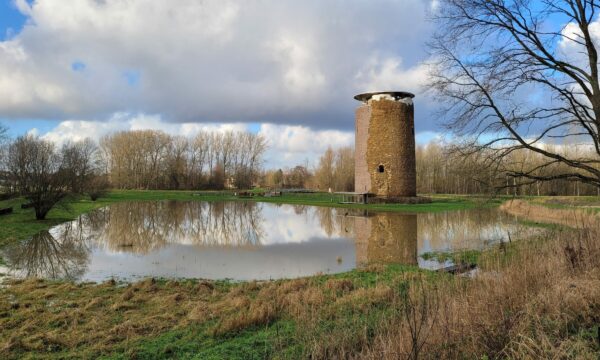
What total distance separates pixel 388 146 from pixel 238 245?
1946cm

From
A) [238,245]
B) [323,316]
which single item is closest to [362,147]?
[238,245]

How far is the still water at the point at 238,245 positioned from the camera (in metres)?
10.3

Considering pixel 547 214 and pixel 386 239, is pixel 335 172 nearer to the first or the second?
pixel 547 214

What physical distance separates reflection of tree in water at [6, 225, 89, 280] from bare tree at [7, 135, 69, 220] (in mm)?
5104

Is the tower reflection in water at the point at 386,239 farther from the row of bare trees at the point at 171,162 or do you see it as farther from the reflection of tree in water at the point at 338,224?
the row of bare trees at the point at 171,162

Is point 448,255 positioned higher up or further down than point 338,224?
further down

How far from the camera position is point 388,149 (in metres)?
31.2

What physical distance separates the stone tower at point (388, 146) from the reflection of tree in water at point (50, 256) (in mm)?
20333

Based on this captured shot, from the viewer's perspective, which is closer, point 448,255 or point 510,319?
point 510,319

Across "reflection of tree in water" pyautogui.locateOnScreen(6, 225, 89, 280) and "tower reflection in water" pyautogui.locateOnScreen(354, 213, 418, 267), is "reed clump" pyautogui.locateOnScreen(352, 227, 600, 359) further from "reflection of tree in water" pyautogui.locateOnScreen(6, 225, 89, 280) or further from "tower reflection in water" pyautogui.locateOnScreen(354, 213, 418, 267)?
"reflection of tree in water" pyautogui.locateOnScreen(6, 225, 89, 280)

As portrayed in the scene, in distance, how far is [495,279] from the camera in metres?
5.96

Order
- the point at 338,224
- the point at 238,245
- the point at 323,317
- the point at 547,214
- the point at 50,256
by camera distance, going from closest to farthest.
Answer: the point at 323,317 → the point at 50,256 → the point at 238,245 → the point at 338,224 → the point at 547,214

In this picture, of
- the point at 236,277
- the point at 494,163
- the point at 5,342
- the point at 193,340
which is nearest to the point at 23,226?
the point at 236,277

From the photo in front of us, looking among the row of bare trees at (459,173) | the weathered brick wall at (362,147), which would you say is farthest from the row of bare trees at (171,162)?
the weathered brick wall at (362,147)
